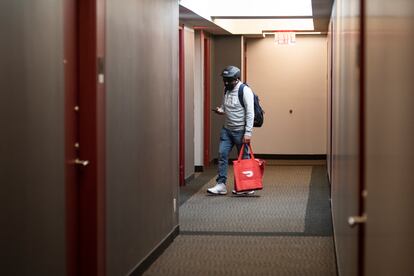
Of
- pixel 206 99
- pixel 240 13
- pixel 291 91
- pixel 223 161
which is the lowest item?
pixel 223 161

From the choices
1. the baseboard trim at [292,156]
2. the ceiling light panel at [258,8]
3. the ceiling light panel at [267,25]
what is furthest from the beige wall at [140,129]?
the baseboard trim at [292,156]

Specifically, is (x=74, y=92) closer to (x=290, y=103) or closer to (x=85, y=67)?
A: (x=85, y=67)

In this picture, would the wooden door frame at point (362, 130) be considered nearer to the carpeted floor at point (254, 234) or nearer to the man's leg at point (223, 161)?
the carpeted floor at point (254, 234)

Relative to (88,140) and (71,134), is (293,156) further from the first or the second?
(71,134)

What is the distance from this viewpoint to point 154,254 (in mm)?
5734

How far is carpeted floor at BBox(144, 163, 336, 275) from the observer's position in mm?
5578

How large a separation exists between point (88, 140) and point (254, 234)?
309cm

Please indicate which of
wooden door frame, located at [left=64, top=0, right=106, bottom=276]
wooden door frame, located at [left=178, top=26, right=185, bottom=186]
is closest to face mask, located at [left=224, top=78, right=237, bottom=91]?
wooden door frame, located at [left=178, top=26, right=185, bottom=186]

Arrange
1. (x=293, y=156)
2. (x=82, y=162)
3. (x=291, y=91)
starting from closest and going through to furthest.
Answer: (x=82, y=162), (x=291, y=91), (x=293, y=156)

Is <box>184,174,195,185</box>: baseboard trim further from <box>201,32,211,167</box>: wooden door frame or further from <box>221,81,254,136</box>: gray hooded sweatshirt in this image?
<box>221,81,254,136</box>: gray hooded sweatshirt

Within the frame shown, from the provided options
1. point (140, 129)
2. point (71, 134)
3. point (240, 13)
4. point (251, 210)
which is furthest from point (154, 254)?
point (240, 13)

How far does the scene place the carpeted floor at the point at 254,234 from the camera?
5578 millimetres

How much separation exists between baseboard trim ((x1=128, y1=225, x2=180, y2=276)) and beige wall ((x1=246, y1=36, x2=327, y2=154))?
23.7ft

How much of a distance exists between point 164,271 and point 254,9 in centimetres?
602
